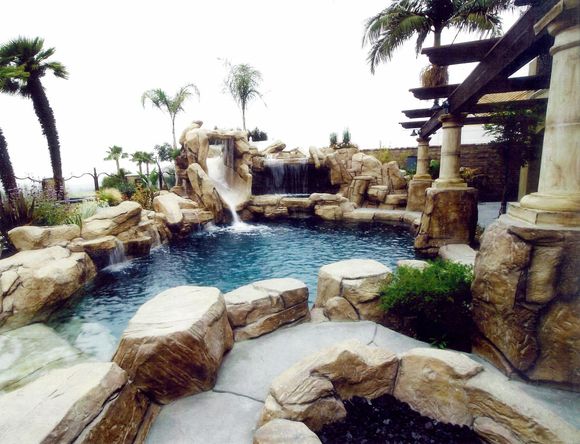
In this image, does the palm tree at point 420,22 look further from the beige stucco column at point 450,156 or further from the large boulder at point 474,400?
the large boulder at point 474,400

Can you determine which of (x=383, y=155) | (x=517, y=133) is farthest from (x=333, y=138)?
(x=517, y=133)

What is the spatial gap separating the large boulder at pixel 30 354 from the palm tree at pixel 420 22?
55.4 feet

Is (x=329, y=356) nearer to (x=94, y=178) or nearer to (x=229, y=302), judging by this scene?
(x=229, y=302)

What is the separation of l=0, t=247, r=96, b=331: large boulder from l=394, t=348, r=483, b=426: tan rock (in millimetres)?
6005

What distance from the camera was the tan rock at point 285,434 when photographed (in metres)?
1.97

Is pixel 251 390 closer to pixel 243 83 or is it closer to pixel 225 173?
pixel 225 173

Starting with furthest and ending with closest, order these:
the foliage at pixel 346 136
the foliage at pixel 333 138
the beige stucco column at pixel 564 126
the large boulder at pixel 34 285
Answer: the foliage at pixel 333 138
the foliage at pixel 346 136
the large boulder at pixel 34 285
the beige stucco column at pixel 564 126

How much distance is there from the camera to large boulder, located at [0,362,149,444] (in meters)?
1.79

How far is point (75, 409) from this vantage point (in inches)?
74.9

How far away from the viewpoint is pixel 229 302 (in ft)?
12.7

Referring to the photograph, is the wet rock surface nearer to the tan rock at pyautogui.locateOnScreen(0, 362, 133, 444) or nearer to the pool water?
the tan rock at pyautogui.locateOnScreen(0, 362, 133, 444)

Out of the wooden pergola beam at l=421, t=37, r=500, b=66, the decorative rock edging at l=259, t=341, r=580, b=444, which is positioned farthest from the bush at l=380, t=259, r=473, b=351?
the wooden pergola beam at l=421, t=37, r=500, b=66

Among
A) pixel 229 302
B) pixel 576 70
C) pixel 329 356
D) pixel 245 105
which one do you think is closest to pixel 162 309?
pixel 229 302

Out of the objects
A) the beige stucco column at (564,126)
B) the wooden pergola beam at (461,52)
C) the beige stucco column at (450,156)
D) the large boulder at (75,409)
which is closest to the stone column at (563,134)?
the beige stucco column at (564,126)
